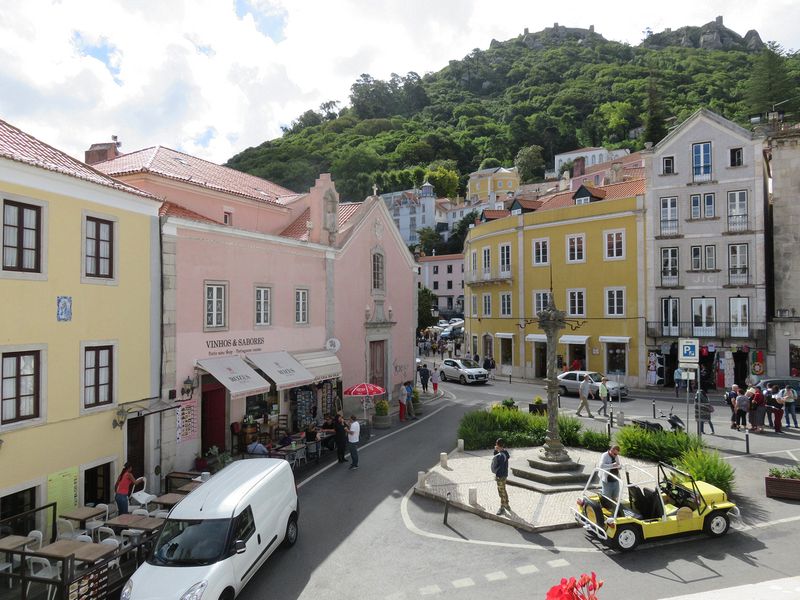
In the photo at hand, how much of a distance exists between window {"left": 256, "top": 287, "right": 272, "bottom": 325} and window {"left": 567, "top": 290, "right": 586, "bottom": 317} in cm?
2292

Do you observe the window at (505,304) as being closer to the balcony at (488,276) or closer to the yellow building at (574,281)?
the yellow building at (574,281)

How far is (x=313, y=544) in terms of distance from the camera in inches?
475

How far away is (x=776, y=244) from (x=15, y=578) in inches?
1417

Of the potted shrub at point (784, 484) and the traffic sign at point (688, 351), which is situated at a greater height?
the traffic sign at point (688, 351)

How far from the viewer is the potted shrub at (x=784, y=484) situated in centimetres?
1363

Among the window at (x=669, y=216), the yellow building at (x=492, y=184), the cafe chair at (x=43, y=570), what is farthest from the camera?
the yellow building at (x=492, y=184)

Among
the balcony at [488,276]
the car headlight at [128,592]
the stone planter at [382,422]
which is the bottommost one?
the stone planter at [382,422]

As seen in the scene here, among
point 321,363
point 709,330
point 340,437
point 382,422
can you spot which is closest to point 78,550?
point 340,437

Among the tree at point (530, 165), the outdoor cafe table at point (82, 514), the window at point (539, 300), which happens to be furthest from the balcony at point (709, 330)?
the tree at point (530, 165)

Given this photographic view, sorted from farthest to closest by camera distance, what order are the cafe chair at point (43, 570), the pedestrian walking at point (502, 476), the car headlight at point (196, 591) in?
Result: 1. the pedestrian walking at point (502, 476)
2. the cafe chair at point (43, 570)
3. the car headlight at point (196, 591)

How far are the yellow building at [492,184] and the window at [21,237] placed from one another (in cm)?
8766

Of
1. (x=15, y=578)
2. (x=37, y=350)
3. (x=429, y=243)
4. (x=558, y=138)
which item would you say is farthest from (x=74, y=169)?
(x=558, y=138)

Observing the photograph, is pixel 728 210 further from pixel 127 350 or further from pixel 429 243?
pixel 429 243

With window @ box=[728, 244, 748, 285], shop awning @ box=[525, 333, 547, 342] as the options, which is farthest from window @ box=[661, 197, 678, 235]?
shop awning @ box=[525, 333, 547, 342]
